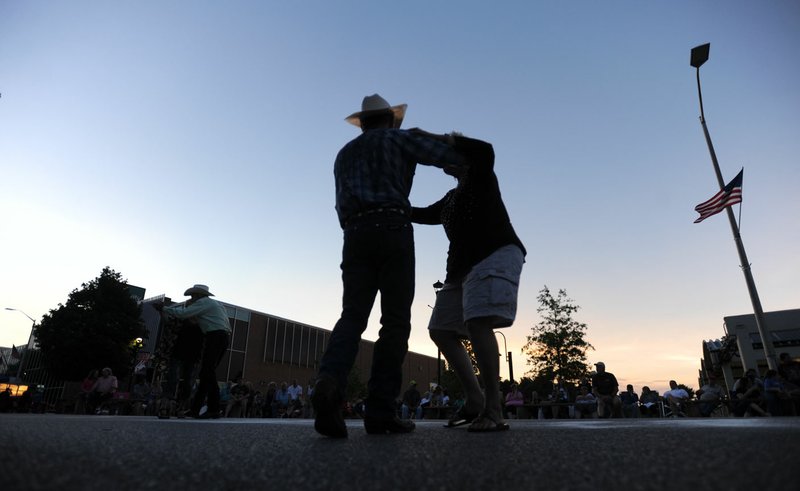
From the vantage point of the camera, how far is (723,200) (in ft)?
50.8

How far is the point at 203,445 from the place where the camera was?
6.20 feet

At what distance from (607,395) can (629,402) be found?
1763 mm

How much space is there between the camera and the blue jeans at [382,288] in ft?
9.99

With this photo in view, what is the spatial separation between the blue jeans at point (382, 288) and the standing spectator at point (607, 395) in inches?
479

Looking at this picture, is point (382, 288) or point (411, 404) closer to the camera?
point (382, 288)

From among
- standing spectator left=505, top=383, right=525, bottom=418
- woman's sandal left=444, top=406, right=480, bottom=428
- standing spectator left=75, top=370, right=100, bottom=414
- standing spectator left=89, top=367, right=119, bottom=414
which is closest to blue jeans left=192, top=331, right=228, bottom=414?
woman's sandal left=444, top=406, right=480, bottom=428

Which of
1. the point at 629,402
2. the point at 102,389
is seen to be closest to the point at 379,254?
the point at 629,402

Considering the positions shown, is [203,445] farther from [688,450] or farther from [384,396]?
[688,450]

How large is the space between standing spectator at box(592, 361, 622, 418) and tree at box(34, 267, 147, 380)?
1352 inches

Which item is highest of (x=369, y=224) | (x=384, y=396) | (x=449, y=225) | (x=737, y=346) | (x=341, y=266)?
(x=737, y=346)

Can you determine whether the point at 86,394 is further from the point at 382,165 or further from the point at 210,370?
the point at 382,165

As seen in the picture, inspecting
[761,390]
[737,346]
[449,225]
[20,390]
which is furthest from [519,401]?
[20,390]

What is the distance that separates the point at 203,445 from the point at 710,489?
1.72 meters

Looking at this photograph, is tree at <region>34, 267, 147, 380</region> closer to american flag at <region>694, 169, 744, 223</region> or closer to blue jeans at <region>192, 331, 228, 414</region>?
blue jeans at <region>192, 331, 228, 414</region>
